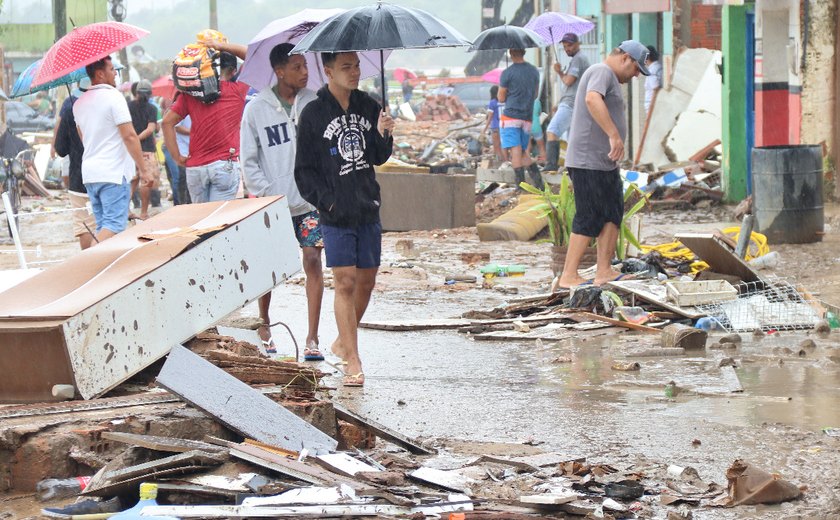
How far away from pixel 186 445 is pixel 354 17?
120 inches

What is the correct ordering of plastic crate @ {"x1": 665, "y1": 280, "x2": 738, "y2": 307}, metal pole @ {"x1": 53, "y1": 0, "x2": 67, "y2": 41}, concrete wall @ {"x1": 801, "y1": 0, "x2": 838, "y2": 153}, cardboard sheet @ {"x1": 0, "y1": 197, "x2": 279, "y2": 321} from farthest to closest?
metal pole @ {"x1": 53, "y1": 0, "x2": 67, "y2": 41} → concrete wall @ {"x1": 801, "y1": 0, "x2": 838, "y2": 153} → plastic crate @ {"x1": 665, "y1": 280, "x2": 738, "y2": 307} → cardboard sheet @ {"x1": 0, "y1": 197, "x2": 279, "y2": 321}

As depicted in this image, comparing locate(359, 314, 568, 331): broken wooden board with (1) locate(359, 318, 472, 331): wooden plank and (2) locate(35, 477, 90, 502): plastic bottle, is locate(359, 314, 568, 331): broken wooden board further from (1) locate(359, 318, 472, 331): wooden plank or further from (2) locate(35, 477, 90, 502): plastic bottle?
(2) locate(35, 477, 90, 502): plastic bottle

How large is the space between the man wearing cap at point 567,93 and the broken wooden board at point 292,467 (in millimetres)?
13432

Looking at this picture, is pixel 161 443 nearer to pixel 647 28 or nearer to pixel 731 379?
pixel 731 379

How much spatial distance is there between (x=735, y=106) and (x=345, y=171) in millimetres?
10676

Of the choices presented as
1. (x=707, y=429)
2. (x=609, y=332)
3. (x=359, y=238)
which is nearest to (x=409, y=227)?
(x=609, y=332)

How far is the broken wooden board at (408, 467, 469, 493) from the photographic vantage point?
16.2 feet

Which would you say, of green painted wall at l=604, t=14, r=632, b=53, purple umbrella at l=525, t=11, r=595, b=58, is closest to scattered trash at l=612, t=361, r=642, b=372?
purple umbrella at l=525, t=11, r=595, b=58

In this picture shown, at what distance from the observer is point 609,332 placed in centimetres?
870

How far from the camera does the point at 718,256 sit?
953cm

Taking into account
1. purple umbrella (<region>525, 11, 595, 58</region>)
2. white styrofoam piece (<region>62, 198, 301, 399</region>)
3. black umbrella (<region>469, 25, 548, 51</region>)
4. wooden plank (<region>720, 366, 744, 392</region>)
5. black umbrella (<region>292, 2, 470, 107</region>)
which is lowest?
wooden plank (<region>720, 366, 744, 392</region>)

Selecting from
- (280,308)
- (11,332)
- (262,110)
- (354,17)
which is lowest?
(280,308)

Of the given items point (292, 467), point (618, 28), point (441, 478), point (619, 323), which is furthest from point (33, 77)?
point (618, 28)

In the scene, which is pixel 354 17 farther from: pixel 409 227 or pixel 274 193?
pixel 409 227
